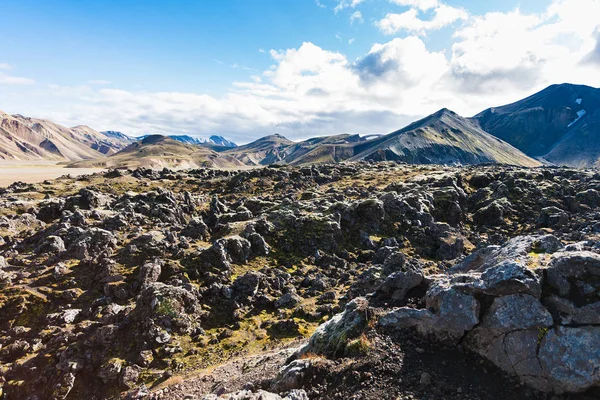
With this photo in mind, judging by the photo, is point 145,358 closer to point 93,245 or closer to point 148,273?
point 148,273

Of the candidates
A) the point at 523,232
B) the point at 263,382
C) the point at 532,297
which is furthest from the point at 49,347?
the point at 523,232

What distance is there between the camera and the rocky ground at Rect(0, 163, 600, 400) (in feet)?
56.9

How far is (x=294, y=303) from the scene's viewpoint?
147ft

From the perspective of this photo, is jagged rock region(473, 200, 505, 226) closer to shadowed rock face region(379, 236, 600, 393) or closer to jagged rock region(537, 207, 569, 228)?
jagged rock region(537, 207, 569, 228)

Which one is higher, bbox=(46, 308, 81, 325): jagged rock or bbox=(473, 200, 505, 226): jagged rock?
bbox=(473, 200, 505, 226): jagged rock

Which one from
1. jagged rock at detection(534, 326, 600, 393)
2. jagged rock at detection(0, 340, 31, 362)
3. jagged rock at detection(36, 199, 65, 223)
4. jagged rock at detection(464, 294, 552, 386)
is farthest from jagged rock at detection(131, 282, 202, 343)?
jagged rock at detection(36, 199, 65, 223)

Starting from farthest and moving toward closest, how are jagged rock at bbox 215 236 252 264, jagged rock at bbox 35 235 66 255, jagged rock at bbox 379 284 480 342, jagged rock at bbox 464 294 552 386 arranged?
jagged rock at bbox 215 236 252 264, jagged rock at bbox 35 235 66 255, jagged rock at bbox 379 284 480 342, jagged rock at bbox 464 294 552 386

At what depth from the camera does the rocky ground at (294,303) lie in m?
17.3

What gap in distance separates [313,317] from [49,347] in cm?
2892

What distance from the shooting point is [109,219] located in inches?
2454

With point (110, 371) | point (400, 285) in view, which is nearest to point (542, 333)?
point (400, 285)

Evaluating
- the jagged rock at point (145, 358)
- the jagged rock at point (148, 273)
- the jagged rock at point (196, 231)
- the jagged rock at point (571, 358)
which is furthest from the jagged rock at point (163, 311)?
the jagged rock at point (571, 358)

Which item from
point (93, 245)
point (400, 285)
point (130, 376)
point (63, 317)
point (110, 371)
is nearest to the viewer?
point (400, 285)

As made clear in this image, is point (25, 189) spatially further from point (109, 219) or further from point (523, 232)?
point (523, 232)
